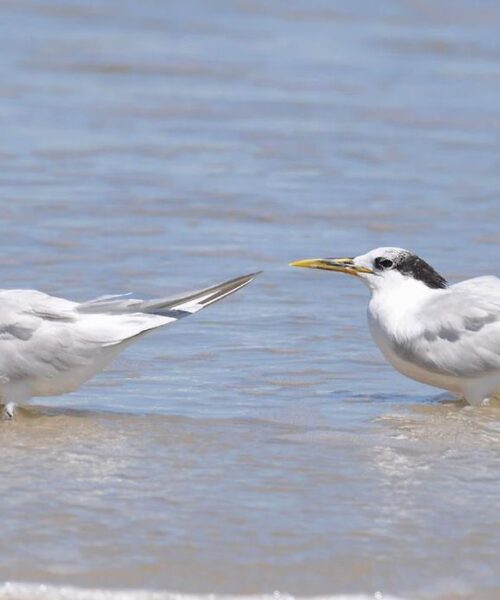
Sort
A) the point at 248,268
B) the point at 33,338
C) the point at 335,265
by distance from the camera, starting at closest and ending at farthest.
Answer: the point at 33,338, the point at 335,265, the point at 248,268

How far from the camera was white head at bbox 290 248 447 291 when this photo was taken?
714 cm

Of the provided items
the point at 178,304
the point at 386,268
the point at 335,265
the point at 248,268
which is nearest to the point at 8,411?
the point at 178,304

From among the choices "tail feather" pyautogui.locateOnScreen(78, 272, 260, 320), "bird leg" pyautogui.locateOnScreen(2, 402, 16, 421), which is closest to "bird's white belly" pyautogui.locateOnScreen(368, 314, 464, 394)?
"tail feather" pyautogui.locateOnScreen(78, 272, 260, 320)

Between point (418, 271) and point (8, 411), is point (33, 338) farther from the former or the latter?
point (418, 271)

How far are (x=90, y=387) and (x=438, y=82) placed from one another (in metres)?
9.17

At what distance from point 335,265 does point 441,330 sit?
61 centimetres

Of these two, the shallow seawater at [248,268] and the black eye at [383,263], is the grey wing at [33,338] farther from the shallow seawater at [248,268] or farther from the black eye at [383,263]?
the black eye at [383,263]

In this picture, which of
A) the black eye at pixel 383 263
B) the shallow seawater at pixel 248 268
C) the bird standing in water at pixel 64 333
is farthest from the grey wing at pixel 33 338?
the black eye at pixel 383 263

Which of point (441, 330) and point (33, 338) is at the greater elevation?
point (33, 338)

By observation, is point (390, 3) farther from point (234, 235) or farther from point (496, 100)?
point (234, 235)

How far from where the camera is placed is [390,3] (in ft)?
64.4

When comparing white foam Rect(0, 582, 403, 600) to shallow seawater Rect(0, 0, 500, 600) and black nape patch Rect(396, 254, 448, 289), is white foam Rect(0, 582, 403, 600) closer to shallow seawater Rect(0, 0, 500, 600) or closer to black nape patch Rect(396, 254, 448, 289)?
shallow seawater Rect(0, 0, 500, 600)

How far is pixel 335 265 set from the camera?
7137 mm

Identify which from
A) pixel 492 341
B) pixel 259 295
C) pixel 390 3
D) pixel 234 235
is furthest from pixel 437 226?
pixel 390 3
